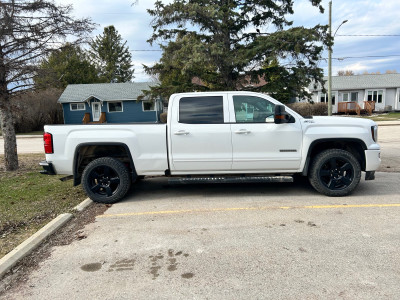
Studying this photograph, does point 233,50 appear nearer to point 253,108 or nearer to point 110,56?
point 253,108

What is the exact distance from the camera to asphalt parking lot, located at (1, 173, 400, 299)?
9.41 ft

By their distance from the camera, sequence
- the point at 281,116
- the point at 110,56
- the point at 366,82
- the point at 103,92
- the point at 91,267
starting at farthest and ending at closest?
1. the point at 110,56
2. the point at 366,82
3. the point at 103,92
4. the point at 281,116
5. the point at 91,267

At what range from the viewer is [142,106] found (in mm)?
34000

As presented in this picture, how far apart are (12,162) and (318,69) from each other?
31.1ft

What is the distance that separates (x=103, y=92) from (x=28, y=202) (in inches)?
1198

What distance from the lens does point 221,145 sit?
5418 millimetres

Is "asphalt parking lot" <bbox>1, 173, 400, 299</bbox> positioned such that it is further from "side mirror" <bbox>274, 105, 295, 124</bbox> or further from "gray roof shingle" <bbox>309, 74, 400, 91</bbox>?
"gray roof shingle" <bbox>309, 74, 400, 91</bbox>

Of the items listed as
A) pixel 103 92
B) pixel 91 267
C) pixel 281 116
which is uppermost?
pixel 103 92

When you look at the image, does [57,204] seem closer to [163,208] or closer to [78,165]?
[78,165]

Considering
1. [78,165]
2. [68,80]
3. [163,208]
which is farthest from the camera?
[68,80]

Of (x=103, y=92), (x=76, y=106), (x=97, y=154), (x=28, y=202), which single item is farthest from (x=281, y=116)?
(x=76, y=106)

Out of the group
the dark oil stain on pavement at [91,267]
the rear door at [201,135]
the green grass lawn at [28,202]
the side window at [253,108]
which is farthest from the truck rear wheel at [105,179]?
the side window at [253,108]

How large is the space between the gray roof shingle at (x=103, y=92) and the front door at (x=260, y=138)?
28365mm

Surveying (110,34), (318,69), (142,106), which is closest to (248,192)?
(318,69)
